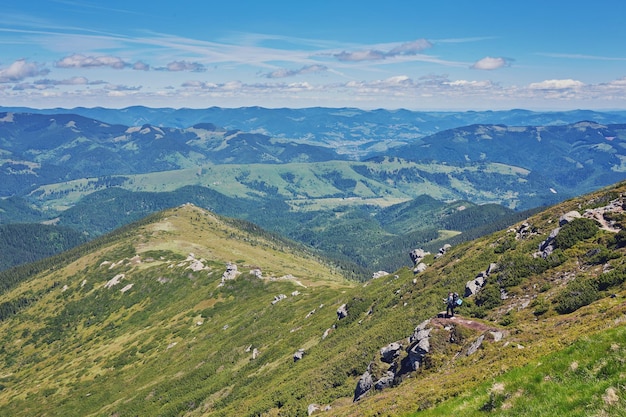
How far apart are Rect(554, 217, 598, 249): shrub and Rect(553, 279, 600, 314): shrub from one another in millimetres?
14068

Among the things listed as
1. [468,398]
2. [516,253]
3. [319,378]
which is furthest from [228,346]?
[468,398]

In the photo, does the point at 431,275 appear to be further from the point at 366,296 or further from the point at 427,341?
the point at 427,341

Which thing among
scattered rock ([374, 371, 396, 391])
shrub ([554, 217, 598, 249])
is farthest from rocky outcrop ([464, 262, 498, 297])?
scattered rock ([374, 371, 396, 391])

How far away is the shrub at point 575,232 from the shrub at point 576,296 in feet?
46.2

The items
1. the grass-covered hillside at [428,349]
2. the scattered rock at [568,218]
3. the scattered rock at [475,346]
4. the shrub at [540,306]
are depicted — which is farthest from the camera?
the scattered rock at [568,218]

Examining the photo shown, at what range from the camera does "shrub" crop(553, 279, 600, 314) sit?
2122 inches

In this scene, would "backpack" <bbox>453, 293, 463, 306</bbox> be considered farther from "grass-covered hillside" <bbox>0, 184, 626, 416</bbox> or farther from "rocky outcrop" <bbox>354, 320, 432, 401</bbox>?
"rocky outcrop" <bbox>354, 320, 432, 401</bbox>

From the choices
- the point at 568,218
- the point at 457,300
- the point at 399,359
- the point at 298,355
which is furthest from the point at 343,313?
the point at 457,300

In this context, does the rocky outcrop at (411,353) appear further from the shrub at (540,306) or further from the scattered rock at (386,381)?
the shrub at (540,306)

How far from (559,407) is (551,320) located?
34499 mm

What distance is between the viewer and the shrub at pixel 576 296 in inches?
2122

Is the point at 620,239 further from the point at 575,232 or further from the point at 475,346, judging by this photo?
the point at 475,346

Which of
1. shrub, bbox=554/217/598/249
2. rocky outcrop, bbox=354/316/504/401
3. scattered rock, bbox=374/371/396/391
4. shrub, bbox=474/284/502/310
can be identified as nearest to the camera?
rocky outcrop, bbox=354/316/504/401

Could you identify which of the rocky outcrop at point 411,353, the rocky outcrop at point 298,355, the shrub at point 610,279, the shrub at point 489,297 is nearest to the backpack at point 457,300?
the rocky outcrop at point 411,353
